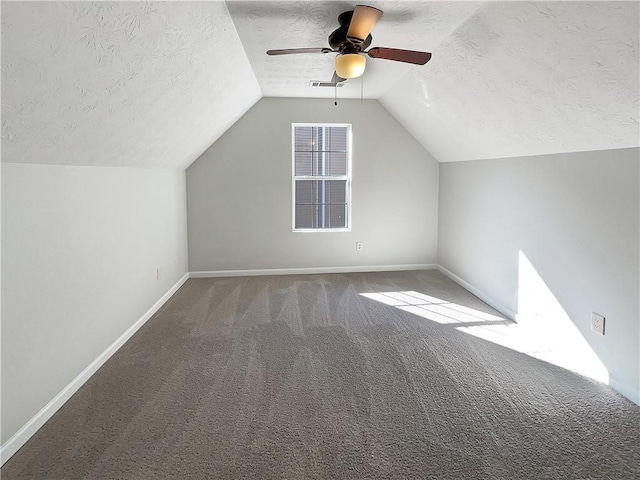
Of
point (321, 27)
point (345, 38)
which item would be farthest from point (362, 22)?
point (321, 27)

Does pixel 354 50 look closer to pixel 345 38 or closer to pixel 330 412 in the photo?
pixel 345 38

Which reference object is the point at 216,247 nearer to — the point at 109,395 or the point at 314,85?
the point at 314,85

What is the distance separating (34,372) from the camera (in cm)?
212

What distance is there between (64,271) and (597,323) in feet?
11.0

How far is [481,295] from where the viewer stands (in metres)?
4.41

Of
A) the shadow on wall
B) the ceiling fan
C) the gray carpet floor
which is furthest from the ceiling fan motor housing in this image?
the shadow on wall

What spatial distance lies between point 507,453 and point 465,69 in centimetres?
250

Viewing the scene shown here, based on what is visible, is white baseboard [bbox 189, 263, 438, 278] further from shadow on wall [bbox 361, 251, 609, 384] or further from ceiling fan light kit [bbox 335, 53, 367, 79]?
ceiling fan light kit [bbox 335, 53, 367, 79]

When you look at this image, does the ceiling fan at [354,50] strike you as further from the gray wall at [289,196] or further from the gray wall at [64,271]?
the gray wall at [289,196]

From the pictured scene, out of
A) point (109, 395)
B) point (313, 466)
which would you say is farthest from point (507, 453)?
point (109, 395)

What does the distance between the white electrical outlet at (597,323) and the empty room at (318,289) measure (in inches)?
0.5

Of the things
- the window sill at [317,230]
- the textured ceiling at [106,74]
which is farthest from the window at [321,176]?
the textured ceiling at [106,74]

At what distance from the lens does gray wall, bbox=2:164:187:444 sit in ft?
6.48

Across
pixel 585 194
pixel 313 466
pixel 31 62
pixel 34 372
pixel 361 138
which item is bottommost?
pixel 313 466
